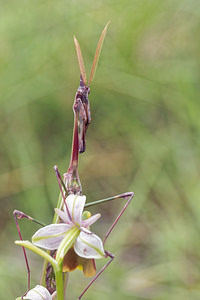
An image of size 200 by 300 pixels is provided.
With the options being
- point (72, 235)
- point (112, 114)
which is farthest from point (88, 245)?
point (112, 114)

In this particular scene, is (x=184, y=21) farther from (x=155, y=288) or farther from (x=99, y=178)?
(x=155, y=288)

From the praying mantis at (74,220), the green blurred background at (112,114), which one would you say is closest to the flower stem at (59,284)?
the praying mantis at (74,220)

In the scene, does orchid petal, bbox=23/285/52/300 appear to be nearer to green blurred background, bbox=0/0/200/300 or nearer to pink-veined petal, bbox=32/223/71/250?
pink-veined petal, bbox=32/223/71/250

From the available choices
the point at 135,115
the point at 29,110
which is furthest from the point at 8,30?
the point at 135,115

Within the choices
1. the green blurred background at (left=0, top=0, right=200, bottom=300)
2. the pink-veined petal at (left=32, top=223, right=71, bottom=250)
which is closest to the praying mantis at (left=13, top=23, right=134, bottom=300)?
the pink-veined petal at (left=32, top=223, right=71, bottom=250)

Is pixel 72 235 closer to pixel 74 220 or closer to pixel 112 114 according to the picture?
pixel 74 220
